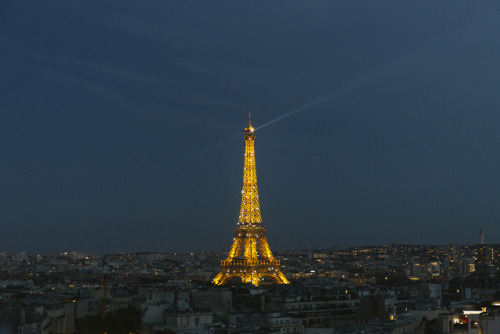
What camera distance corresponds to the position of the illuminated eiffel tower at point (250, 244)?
84125 millimetres

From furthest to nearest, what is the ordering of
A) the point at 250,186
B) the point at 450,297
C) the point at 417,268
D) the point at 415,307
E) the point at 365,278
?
the point at 417,268 < the point at 365,278 < the point at 250,186 < the point at 450,297 < the point at 415,307

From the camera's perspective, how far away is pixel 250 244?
8525cm

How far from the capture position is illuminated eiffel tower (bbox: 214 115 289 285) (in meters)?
84.1

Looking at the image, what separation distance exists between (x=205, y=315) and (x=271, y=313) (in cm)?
657

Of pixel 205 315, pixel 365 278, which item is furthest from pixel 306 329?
pixel 365 278

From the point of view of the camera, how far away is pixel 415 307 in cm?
4788

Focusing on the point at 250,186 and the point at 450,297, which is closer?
the point at 450,297

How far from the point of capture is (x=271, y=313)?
1752 inches

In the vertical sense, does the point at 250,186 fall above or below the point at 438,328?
above

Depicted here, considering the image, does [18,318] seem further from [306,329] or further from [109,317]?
[306,329]

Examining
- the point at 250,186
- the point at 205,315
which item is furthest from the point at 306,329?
the point at 250,186

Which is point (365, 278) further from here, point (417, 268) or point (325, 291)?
point (325, 291)

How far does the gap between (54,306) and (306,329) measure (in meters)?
17.1

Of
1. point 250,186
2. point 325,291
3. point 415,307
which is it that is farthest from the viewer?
point 250,186
